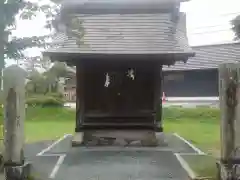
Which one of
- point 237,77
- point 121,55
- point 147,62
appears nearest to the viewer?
point 237,77

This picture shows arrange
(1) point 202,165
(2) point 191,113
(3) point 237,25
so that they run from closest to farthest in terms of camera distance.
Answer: (3) point 237,25, (1) point 202,165, (2) point 191,113

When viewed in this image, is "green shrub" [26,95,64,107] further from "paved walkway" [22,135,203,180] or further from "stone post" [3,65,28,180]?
"stone post" [3,65,28,180]

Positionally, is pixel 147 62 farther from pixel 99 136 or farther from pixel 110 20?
pixel 99 136

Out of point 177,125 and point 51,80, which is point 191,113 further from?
point 51,80

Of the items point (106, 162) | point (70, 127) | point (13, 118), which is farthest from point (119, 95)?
point (70, 127)

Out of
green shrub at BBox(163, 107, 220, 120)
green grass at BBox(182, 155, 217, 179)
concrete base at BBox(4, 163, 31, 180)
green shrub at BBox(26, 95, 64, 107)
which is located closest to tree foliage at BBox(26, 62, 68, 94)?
green shrub at BBox(26, 95, 64, 107)

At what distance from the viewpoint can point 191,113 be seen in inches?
950

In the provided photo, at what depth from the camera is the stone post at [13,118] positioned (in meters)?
7.06

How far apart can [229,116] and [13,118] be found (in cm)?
390

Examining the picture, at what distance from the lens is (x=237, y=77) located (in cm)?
683

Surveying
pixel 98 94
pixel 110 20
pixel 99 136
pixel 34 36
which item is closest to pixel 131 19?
pixel 110 20

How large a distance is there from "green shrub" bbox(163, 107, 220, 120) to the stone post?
1751 cm

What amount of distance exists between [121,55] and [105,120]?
97.7 inches

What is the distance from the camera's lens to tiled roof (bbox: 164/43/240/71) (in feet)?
86.8
